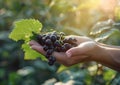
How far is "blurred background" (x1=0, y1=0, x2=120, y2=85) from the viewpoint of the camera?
9.78 feet

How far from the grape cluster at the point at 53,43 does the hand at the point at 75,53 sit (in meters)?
0.03

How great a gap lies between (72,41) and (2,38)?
218 centimetres

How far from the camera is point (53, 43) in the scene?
2.33 metres

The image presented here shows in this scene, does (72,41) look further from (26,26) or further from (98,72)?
(98,72)

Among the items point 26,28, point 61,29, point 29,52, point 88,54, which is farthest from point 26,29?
point 61,29

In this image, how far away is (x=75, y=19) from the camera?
3.92 meters

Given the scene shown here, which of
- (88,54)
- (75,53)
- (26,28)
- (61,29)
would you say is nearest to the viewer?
(75,53)

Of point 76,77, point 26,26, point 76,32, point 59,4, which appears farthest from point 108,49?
point 59,4

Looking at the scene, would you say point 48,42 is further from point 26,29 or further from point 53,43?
point 26,29

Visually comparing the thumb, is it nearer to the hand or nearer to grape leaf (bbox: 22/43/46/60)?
the hand

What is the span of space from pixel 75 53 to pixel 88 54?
15 cm

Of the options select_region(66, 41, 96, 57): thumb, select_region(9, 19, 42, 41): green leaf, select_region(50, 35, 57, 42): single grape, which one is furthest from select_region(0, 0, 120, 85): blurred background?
select_region(66, 41, 96, 57): thumb

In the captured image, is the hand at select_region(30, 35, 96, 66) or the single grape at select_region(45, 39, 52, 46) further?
the single grape at select_region(45, 39, 52, 46)

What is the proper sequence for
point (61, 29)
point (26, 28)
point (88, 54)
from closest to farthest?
1. point (88, 54)
2. point (26, 28)
3. point (61, 29)
